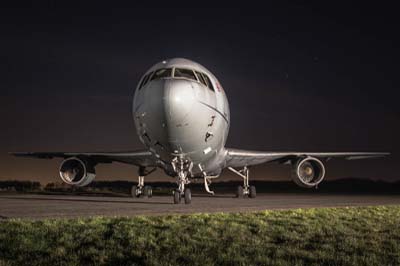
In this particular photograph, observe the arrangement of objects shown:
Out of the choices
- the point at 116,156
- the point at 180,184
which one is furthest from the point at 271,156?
the point at 180,184

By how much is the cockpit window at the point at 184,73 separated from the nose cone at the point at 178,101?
72 centimetres

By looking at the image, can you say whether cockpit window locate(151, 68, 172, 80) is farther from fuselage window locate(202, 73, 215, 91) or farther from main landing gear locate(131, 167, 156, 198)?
main landing gear locate(131, 167, 156, 198)

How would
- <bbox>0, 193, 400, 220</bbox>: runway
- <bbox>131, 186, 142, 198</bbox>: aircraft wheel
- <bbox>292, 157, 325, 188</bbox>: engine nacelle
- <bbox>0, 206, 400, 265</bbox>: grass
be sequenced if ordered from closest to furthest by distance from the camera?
<bbox>0, 206, 400, 265</bbox>: grass < <bbox>0, 193, 400, 220</bbox>: runway < <bbox>292, 157, 325, 188</bbox>: engine nacelle < <bbox>131, 186, 142, 198</bbox>: aircraft wheel

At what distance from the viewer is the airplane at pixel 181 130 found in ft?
42.3

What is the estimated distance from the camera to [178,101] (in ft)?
41.4

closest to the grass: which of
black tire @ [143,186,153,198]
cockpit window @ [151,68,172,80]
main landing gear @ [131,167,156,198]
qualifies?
cockpit window @ [151,68,172,80]

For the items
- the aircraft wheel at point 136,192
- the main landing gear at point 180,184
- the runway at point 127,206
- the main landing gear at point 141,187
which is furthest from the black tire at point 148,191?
the main landing gear at point 180,184

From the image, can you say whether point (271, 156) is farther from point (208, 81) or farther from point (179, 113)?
point (179, 113)

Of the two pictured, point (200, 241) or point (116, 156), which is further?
point (116, 156)

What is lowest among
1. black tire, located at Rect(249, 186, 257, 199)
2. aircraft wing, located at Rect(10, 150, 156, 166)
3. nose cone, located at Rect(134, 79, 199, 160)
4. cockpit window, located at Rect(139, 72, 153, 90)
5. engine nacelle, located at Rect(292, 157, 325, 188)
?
black tire, located at Rect(249, 186, 257, 199)

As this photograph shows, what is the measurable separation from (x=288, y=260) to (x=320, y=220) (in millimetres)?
4405

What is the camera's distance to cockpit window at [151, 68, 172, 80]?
13.7 m

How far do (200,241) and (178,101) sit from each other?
21.0 feet

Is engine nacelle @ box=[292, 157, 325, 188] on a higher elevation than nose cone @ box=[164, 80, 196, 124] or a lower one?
lower
